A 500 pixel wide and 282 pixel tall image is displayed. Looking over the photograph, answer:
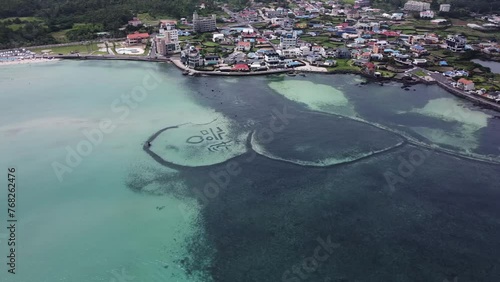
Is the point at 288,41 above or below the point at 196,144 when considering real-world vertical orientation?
above

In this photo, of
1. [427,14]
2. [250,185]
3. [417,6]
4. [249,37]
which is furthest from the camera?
[417,6]

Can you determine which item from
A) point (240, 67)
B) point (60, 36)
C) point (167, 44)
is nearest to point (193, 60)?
point (240, 67)

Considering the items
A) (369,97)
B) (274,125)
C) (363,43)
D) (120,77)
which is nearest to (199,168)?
(274,125)

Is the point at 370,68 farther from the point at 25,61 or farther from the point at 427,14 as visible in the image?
the point at 25,61

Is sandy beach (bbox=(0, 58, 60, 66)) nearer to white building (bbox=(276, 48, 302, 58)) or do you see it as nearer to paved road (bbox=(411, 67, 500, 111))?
white building (bbox=(276, 48, 302, 58))

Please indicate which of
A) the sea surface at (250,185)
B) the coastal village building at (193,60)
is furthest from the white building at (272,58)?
the sea surface at (250,185)

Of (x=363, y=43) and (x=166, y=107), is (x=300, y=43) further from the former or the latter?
(x=166, y=107)

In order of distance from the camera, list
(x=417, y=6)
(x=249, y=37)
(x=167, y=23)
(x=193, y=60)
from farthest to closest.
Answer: (x=417, y=6) < (x=167, y=23) < (x=249, y=37) < (x=193, y=60)
